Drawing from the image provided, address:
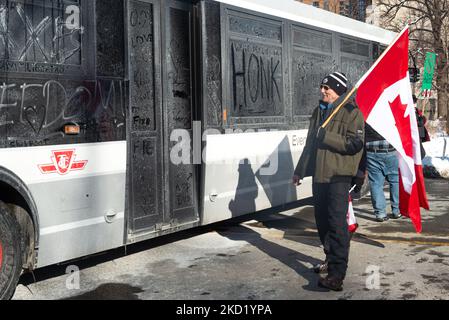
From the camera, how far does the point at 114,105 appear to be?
6129 mm

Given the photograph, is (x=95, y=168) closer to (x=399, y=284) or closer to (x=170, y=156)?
(x=170, y=156)

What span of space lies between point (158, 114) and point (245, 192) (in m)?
2.06

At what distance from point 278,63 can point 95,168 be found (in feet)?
13.1

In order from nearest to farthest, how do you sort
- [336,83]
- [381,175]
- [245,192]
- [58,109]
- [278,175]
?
1. [58,109]
2. [336,83]
3. [245,192]
4. [278,175]
5. [381,175]

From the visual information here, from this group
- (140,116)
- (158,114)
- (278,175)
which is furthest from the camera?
(278,175)

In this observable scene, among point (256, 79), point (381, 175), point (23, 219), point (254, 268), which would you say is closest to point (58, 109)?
point (23, 219)

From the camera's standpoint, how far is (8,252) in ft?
17.0

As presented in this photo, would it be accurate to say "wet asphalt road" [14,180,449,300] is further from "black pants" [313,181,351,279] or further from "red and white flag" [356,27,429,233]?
"red and white flag" [356,27,429,233]

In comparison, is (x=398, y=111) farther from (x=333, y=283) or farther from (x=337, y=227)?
(x=333, y=283)

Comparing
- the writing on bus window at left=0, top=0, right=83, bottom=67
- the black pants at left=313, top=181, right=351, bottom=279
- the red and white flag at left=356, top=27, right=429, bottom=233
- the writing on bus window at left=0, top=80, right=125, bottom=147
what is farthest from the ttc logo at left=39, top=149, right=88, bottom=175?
the red and white flag at left=356, top=27, right=429, bottom=233
